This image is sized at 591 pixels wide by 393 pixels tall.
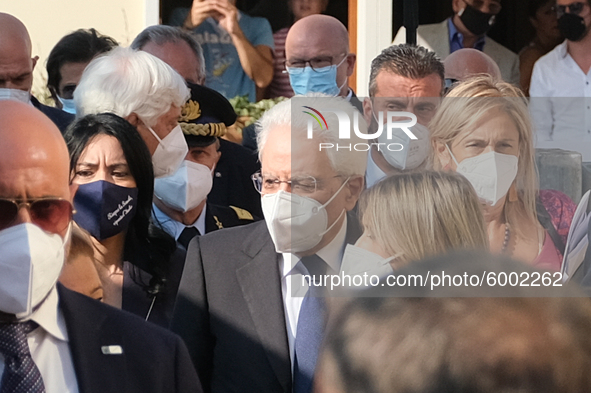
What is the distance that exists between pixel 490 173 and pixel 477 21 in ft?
7.06

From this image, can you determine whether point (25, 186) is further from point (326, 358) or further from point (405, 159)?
point (326, 358)

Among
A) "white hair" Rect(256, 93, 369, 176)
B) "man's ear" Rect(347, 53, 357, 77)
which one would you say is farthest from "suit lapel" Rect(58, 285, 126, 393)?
"man's ear" Rect(347, 53, 357, 77)

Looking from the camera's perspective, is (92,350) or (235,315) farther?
(235,315)

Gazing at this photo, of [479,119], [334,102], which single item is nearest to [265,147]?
[334,102]

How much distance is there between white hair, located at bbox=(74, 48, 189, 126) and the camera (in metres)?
2.93

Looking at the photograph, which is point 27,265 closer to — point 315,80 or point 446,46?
point 315,80

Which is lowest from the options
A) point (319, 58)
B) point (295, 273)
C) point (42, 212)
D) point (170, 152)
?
point (295, 273)

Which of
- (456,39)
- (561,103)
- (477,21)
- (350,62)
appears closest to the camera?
(561,103)

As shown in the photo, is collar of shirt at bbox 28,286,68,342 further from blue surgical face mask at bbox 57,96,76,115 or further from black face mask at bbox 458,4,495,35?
black face mask at bbox 458,4,495,35

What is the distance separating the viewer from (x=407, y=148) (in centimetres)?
266

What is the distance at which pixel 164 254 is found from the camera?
2783 mm

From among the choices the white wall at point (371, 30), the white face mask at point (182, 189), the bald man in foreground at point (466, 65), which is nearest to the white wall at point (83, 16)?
the white wall at point (371, 30)

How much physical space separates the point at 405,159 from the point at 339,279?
43 cm

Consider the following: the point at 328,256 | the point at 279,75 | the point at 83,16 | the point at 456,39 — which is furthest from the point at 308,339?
the point at 83,16
